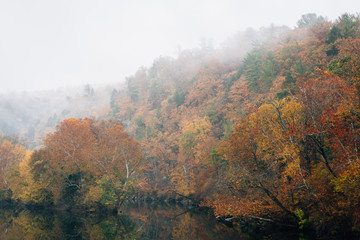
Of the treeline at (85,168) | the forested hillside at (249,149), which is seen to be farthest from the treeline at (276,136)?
the treeline at (85,168)

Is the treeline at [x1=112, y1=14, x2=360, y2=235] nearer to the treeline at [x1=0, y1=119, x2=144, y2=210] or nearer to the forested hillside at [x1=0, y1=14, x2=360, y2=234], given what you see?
the forested hillside at [x1=0, y1=14, x2=360, y2=234]

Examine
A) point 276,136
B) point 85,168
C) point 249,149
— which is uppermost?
point 276,136

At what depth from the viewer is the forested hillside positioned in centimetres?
1677

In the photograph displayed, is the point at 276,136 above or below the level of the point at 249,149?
above

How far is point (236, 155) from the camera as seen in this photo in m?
23.5

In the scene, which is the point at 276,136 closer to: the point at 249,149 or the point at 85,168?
the point at 249,149

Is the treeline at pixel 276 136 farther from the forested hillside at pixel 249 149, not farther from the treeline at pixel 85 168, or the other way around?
the treeline at pixel 85 168

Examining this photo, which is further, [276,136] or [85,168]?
[85,168]

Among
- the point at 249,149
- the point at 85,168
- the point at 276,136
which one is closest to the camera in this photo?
the point at 276,136

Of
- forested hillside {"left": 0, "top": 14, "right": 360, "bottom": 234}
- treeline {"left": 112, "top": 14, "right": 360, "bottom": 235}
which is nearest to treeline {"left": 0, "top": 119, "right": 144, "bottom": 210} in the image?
forested hillside {"left": 0, "top": 14, "right": 360, "bottom": 234}

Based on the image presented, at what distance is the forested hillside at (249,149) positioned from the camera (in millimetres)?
16766

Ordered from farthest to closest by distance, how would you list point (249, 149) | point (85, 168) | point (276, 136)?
point (85, 168)
point (249, 149)
point (276, 136)

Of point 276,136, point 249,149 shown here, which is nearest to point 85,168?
point 249,149

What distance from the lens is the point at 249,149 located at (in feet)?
74.2
